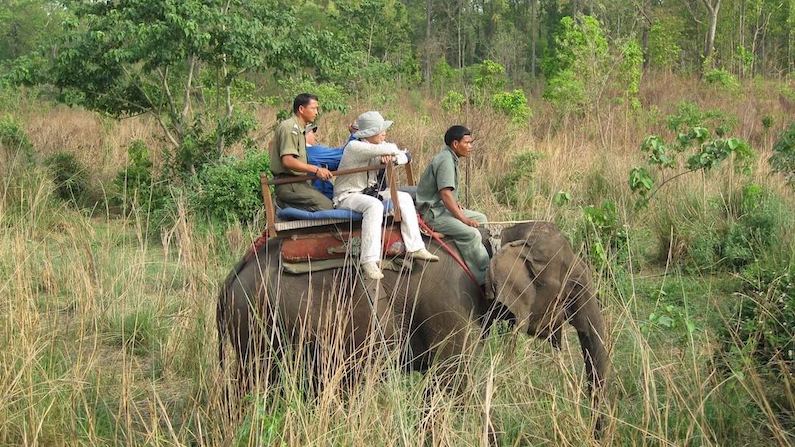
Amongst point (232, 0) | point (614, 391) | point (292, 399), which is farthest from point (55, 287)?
point (232, 0)

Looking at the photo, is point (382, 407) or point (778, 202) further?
point (778, 202)

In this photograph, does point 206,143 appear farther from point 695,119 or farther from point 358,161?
point 695,119

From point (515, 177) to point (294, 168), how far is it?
19.7 ft

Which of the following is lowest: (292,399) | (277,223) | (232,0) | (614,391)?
(614,391)

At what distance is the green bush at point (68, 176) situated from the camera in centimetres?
1144

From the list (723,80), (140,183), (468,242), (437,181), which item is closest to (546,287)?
(468,242)

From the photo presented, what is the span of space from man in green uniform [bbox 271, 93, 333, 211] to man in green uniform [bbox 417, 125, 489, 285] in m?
0.56

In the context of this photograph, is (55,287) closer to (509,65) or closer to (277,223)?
(277,223)

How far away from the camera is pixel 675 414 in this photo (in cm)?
393

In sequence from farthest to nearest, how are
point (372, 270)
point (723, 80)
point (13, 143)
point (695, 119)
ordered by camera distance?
point (723, 80) < point (695, 119) < point (13, 143) < point (372, 270)

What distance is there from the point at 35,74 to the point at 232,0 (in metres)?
2.45

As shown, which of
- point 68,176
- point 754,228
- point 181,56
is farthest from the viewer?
point 68,176

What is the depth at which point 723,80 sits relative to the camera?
1866 centimetres

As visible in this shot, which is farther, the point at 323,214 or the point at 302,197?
the point at 302,197
